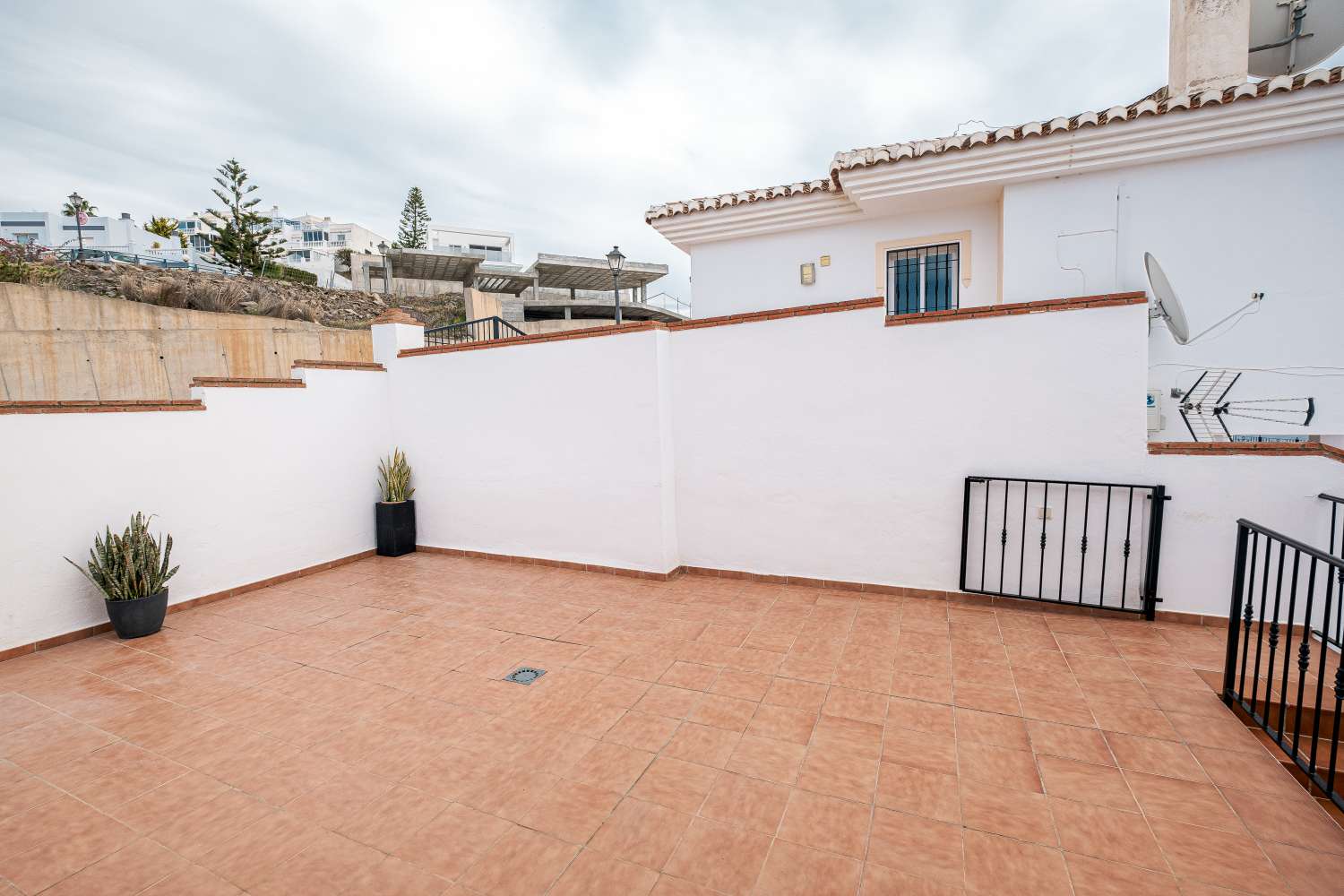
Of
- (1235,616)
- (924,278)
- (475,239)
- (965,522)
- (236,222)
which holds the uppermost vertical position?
(475,239)

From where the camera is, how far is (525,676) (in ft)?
11.4

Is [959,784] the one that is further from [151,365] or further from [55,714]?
[151,365]

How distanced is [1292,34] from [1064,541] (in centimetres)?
699

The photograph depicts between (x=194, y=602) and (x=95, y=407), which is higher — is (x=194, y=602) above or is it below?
below

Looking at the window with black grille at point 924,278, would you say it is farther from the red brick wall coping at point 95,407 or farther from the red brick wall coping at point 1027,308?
the red brick wall coping at point 95,407

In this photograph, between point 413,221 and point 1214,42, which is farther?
point 413,221

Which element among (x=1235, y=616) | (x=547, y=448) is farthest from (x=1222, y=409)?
(x=547, y=448)

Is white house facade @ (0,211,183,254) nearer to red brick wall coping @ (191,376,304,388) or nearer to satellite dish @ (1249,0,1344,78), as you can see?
red brick wall coping @ (191,376,304,388)

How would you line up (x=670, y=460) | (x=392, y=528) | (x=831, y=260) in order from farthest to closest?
(x=831, y=260), (x=392, y=528), (x=670, y=460)

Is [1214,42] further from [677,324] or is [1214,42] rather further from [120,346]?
[120,346]

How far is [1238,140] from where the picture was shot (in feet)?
16.1

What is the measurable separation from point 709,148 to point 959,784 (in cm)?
1254

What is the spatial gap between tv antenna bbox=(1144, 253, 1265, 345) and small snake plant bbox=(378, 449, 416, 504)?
26.3 feet

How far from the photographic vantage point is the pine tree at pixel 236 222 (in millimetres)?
20984
